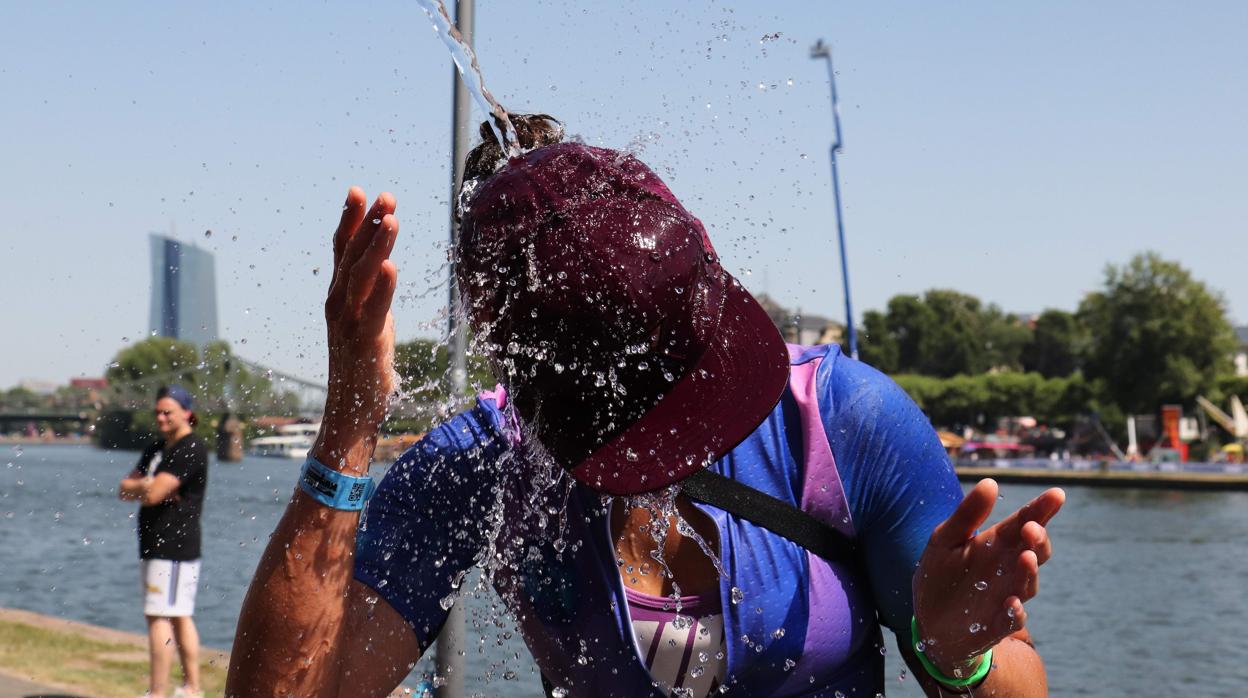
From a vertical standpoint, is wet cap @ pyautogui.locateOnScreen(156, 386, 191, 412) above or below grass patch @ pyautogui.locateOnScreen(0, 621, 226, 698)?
above

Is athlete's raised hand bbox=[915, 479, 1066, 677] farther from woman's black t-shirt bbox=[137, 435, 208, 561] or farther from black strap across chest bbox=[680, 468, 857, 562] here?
woman's black t-shirt bbox=[137, 435, 208, 561]

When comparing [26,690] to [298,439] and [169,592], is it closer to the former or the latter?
[169,592]

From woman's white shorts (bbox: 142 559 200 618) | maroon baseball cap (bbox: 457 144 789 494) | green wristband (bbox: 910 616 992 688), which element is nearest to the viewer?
maroon baseball cap (bbox: 457 144 789 494)

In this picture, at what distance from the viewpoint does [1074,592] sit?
81.7 feet

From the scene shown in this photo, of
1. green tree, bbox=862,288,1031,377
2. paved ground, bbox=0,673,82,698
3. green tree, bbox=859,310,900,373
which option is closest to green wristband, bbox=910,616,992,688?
paved ground, bbox=0,673,82,698

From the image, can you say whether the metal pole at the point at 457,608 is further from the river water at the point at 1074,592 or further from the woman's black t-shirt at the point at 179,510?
the woman's black t-shirt at the point at 179,510

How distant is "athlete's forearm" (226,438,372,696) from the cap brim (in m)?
0.32

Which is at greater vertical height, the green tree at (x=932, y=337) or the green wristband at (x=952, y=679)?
the green tree at (x=932, y=337)

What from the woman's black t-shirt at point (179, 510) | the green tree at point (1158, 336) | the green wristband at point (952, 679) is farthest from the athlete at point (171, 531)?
the green tree at point (1158, 336)

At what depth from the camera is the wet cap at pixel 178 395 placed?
8.34m

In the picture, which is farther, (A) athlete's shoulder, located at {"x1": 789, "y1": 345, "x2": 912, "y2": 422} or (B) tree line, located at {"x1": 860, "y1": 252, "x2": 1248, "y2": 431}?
(B) tree line, located at {"x1": 860, "y1": 252, "x2": 1248, "y2": 431}

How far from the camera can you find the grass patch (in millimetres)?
8008

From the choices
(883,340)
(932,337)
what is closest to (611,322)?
(883,340)

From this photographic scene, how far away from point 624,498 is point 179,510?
7029 mm
